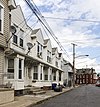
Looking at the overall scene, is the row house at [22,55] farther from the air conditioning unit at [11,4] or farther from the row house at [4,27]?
the air conditioning unit at [11,4]

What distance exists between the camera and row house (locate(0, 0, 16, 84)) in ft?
64.5

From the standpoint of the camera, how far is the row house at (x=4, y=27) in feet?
64.5

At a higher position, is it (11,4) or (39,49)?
(11,4)

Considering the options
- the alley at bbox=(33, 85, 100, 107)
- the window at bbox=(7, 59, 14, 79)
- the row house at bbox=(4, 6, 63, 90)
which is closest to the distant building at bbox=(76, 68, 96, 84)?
the row house at bbox=(4, 6, 63, 90)

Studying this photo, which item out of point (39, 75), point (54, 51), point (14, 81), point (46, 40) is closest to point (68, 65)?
point (54, 51)

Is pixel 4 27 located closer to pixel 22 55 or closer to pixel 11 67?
pixel 11 67

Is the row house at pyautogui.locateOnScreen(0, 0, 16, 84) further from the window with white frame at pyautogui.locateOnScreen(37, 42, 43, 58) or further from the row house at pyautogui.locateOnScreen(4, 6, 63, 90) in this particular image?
the window with white frame at pyautogui.locateOnScreen(37, 42, 43, 58)

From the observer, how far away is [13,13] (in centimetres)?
2436

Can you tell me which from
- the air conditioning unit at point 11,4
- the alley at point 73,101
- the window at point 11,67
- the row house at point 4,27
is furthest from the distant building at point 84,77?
the row house at point 4,27

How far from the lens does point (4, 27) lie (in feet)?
66.6

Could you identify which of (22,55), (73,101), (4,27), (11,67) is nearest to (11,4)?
(4,27)

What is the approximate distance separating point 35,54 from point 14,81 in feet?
37.7

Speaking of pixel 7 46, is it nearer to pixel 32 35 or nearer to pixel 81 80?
pixel 32 35

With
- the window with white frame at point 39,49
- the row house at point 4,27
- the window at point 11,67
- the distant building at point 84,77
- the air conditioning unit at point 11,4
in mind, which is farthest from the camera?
the distant building at point 84,77
